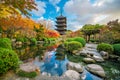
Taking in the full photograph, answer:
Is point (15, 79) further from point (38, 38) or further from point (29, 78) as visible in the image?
point (38, 38)

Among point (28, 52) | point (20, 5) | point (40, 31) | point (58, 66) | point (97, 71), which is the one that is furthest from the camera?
A: point (40, 31)

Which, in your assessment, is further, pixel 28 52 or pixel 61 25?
pixel 61 25

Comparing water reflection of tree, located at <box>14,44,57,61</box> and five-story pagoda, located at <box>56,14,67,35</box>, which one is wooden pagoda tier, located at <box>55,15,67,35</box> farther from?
water reflection of tree, located at <box>14,44,57,61</box>

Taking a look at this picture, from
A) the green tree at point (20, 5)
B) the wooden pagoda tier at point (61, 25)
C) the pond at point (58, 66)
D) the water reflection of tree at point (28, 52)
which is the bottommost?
the pond at point (58, 66)

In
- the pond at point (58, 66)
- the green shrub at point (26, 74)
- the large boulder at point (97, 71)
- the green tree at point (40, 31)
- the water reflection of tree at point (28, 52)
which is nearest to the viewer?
the green shrub at point (26, 74)

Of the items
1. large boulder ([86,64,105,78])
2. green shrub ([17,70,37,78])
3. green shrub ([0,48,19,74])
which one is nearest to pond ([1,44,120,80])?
large boulder ([86,64,105,78])

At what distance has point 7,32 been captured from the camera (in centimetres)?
2162

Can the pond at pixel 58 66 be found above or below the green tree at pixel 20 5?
below

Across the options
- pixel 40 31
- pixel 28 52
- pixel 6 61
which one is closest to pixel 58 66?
pixel 6 61

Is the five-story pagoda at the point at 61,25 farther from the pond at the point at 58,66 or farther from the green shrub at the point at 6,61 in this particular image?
the green shrub at the point at 6,61

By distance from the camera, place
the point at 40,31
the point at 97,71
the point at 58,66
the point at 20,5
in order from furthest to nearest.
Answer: the point at 40,31 < the point at 58,66 < the point at 97,71 < the point at 20,5

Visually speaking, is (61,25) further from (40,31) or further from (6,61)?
(6,61)

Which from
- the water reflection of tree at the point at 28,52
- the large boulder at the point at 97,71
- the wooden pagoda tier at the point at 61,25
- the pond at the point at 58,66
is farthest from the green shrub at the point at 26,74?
the wooden pagoda tier at the point at 61,25

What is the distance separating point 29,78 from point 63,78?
1433mm
